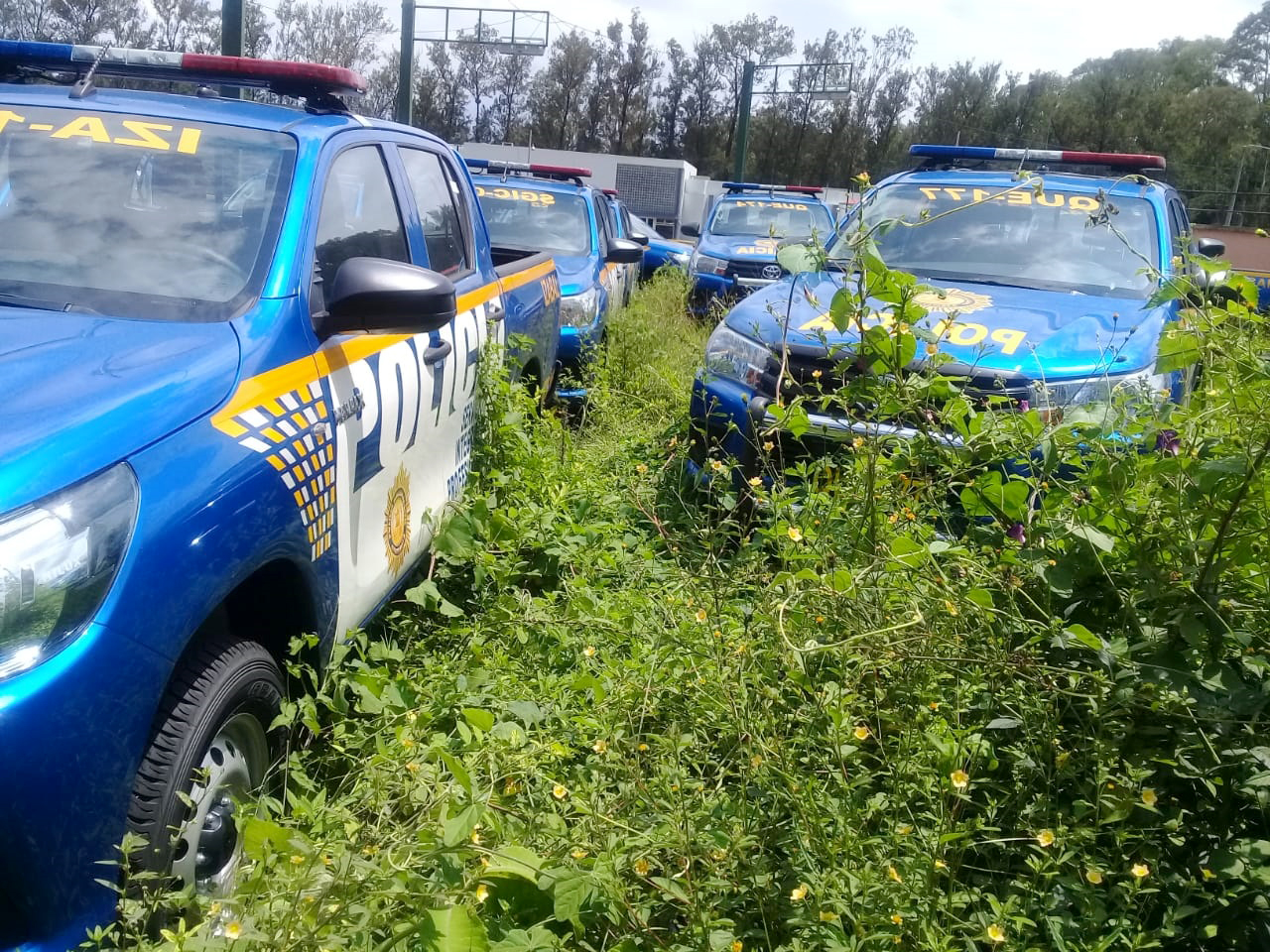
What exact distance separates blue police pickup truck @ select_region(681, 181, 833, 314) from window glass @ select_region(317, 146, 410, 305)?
7.84 m

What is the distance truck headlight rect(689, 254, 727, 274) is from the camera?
12.4m

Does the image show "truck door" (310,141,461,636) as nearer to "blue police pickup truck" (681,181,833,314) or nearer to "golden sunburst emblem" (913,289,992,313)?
"golden sunburst emblem" (913,289,992,313)

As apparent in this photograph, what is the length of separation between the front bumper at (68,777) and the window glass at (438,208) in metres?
2.47

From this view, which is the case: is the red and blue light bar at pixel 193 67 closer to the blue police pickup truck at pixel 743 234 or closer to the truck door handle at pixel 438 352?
the truck door handle at pixel 438 352

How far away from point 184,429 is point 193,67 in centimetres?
200

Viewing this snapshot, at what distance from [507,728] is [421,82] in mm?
63785

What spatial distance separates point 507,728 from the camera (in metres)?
2.72

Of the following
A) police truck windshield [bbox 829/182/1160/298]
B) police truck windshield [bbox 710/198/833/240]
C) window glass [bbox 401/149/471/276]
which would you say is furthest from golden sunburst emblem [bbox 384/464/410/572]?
police truck windshield [bbox 710/198/833/240]

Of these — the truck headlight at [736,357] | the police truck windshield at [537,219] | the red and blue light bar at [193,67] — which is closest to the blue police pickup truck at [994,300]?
the truck headlight at [736,357]

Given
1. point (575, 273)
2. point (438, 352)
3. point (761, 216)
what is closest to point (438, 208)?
point (438, 352)

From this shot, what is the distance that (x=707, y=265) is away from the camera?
1261 cm

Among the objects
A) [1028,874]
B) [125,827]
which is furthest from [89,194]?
[1028,874]

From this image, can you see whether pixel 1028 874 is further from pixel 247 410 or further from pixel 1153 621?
pixel 247 410

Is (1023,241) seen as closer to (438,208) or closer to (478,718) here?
(438,208)
